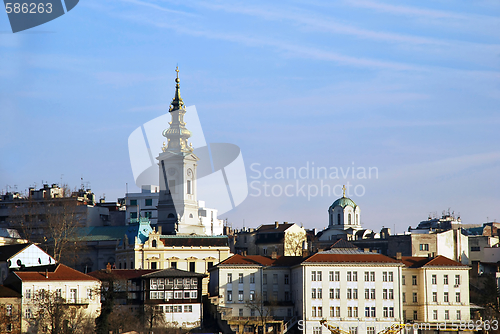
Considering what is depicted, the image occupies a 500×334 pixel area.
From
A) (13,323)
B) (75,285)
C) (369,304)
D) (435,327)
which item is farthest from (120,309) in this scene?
A: (435,327)

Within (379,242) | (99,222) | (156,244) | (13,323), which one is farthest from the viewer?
(99,222)

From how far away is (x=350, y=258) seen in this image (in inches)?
3671

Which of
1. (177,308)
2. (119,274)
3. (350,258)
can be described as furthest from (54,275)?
(350,258)

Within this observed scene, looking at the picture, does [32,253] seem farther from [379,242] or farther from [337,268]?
[379,242]

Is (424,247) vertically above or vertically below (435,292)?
above

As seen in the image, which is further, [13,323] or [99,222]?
[99,222]

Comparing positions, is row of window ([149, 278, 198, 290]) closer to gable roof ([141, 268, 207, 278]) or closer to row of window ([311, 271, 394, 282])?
gable roof ([141, 268, 207, 278])

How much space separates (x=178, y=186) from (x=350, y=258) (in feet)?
147

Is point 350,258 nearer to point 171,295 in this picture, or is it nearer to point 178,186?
point 171,295

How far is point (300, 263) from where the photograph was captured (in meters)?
92.0

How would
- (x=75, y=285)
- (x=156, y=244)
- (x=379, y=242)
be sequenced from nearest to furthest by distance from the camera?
(x=75, y=285) < (x=156, y=244) < (x=379, y=242)

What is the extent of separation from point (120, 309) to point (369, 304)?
2620 centimetres

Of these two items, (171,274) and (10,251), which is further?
(10,251)

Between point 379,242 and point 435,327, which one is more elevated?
point 379,242
